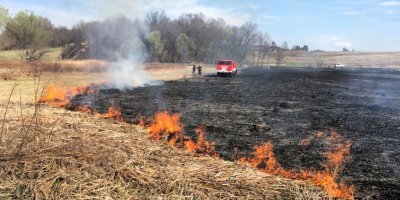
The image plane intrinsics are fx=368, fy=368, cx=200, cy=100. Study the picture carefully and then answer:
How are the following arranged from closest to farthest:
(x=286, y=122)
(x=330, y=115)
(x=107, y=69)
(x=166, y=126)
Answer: (x=166, y=126), (x=286, y=122), (x=330, y=115), (x=107, y=69)

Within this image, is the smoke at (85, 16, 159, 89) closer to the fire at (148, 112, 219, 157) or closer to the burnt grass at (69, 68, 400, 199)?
the burnt grass at (69, 68, 400, 199)

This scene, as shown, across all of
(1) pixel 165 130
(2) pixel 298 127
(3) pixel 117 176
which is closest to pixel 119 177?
(3) pixel 117 176

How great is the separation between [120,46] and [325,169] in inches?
854

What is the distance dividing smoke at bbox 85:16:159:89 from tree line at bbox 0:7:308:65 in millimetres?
77

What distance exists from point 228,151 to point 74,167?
14.3 ft

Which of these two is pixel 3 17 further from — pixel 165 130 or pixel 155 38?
pixel 165 130

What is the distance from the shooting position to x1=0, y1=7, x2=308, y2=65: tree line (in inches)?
730

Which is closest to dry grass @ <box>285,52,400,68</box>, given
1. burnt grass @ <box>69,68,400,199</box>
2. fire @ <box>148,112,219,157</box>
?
burnt grass @ <box>69,68,400,199</box>

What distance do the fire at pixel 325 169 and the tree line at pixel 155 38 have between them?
439cm

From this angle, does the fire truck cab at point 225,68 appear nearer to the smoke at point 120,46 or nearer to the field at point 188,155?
the smoke at point 120,46

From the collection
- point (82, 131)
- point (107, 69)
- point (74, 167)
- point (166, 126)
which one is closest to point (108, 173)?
point (74, 167)

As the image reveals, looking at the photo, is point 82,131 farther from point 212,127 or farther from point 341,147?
point 341,147

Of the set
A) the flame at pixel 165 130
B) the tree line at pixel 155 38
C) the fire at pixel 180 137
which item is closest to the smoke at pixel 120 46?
the tree line at pixel 155 38

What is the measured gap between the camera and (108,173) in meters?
5.54
